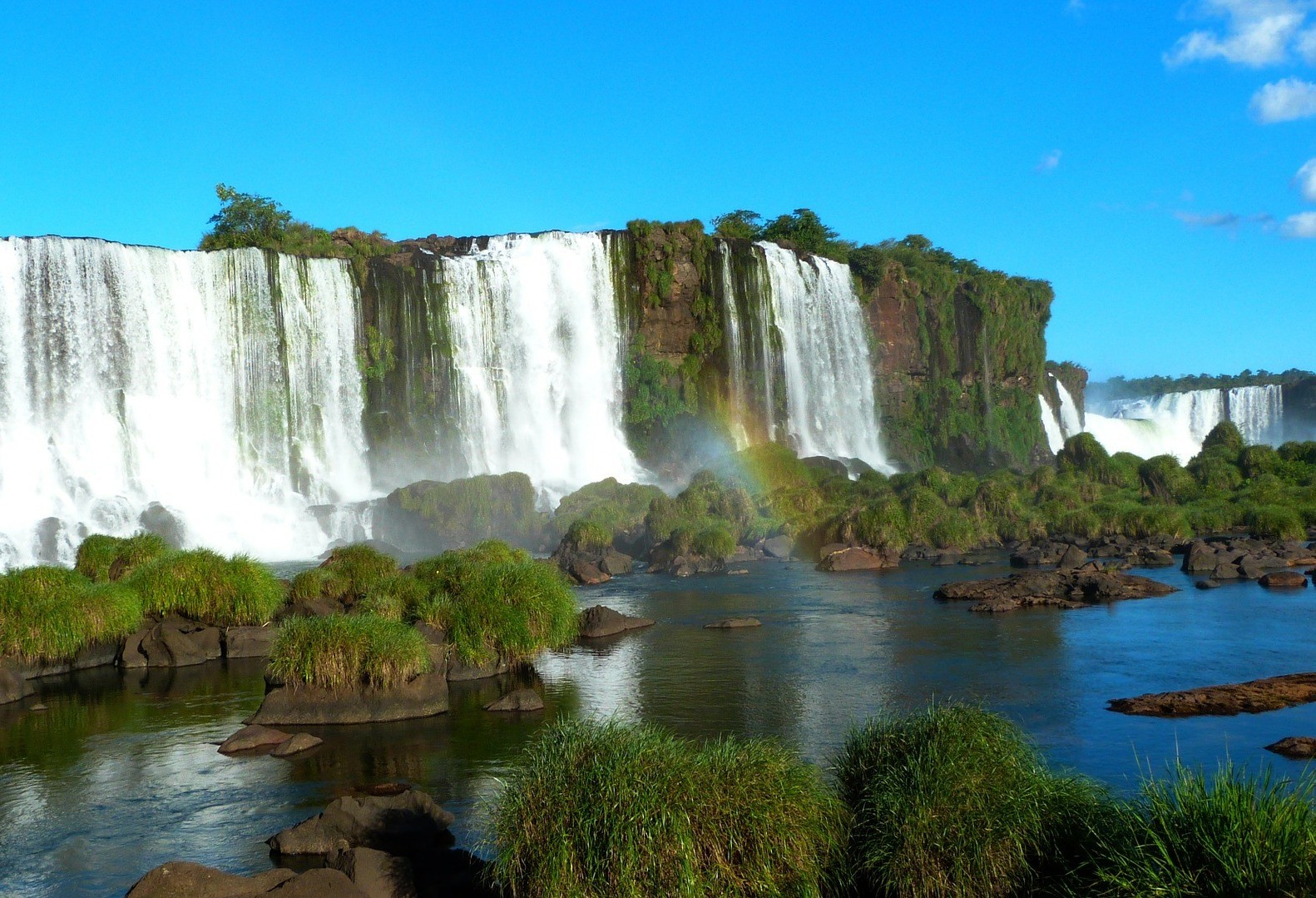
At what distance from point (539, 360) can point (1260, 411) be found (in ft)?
214

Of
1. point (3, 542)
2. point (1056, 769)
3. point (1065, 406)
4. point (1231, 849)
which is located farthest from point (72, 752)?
point (1065, 406)

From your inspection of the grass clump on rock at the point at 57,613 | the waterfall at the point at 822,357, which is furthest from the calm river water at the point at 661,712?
the waterfall at the point at 822,357

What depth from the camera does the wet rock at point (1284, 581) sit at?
31750mm

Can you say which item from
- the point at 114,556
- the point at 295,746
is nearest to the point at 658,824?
the point at 295,746

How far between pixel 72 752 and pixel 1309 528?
151ft

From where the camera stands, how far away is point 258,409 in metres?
56.6

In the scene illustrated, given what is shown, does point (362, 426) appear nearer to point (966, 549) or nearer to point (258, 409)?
point (258, 409)

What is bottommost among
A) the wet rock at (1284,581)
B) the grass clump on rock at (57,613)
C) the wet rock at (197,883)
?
the wet rock at (1284,581)

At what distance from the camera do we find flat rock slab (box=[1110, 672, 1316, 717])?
57.0 ft

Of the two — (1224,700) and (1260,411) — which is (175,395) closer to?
(1224,700)

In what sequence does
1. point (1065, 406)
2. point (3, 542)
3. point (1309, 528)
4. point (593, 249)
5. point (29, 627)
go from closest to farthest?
point (29, 627) → point (3, 542) → point (1309, 528) → point (593, 249) → point (1065, 406)

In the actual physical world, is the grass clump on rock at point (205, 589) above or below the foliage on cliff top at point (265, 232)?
below

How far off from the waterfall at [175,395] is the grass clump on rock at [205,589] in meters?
22.1

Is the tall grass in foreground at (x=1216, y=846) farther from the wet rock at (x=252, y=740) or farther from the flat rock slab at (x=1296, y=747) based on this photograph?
the wet rock at (x=252, y=740)
